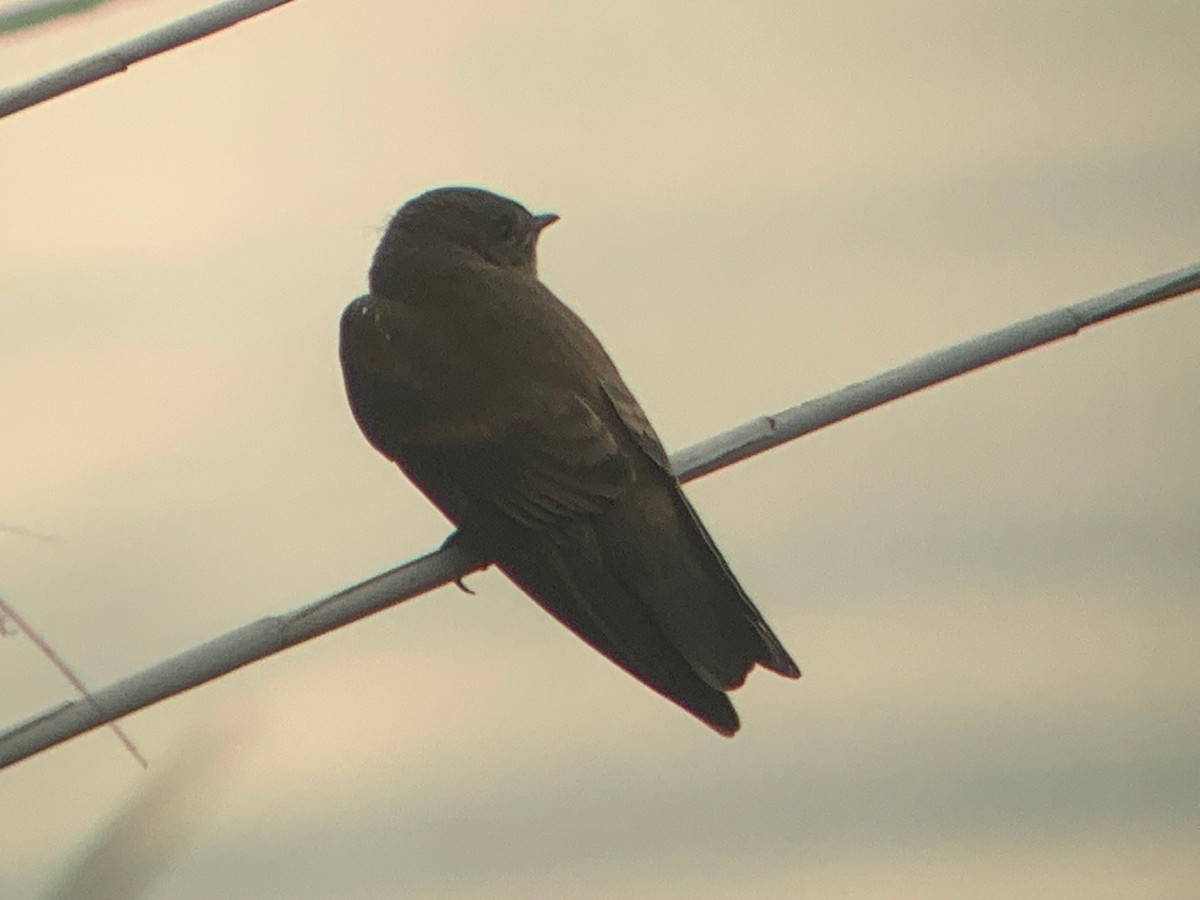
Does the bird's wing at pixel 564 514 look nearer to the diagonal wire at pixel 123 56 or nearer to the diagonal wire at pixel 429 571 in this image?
the diagonal wire at pixel 429 571

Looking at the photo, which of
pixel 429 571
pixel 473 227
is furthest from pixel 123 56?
pixel 473 227

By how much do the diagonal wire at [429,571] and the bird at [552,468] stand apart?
3.5 inches

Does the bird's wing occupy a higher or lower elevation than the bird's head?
lower

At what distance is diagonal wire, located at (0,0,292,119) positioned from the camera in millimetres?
821

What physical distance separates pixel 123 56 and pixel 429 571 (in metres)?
0.41

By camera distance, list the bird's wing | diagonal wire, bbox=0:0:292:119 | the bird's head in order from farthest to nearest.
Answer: the bird's head → the bird's wing → diagonal wire, bbox=0:0:292:119

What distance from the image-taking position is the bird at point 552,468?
1.10m

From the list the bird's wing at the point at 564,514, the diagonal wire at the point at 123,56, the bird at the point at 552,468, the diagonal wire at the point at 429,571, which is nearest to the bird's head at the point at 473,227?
the bird at the point at 552,468

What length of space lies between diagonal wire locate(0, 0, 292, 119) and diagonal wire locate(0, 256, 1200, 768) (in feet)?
1.09

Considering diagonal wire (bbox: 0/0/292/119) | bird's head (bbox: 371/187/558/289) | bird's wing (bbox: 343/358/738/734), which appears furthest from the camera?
bird's head (bbox: 371/187/558/289)

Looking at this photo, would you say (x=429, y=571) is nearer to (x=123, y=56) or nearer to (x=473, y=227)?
(x=123, y=56)

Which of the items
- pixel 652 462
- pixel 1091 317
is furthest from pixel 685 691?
pixel 1091 317

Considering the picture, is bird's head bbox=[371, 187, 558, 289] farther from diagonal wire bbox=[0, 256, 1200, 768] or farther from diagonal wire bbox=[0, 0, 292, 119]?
diagonal wire bbox=[0, 0, 292, 119]

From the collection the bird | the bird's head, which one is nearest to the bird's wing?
the bird
